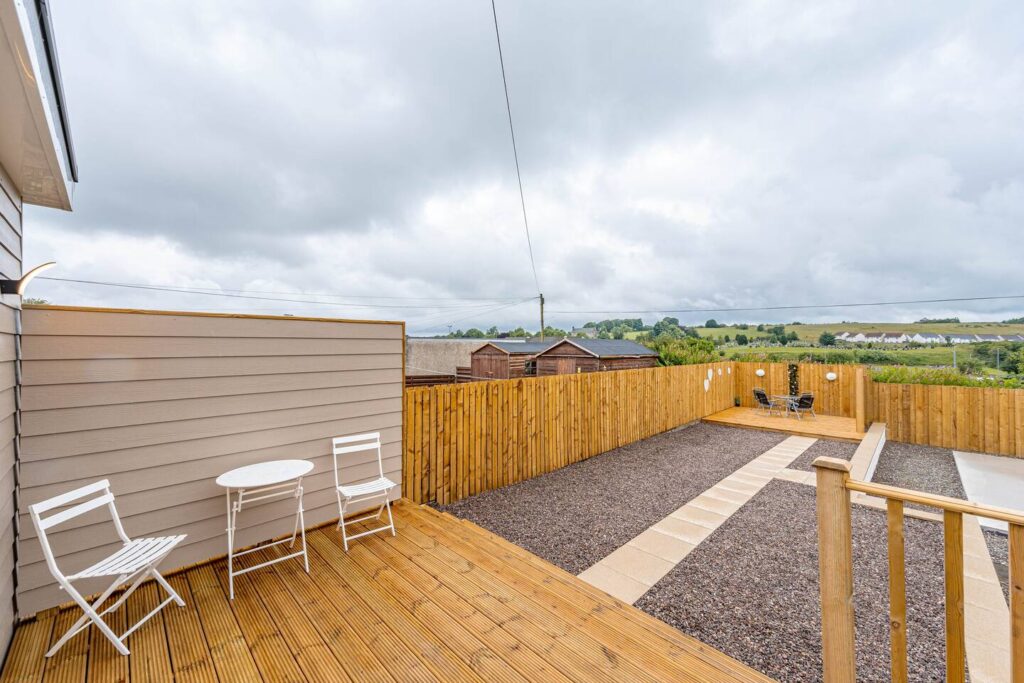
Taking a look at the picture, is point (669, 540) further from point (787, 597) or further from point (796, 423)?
point (796, 423)

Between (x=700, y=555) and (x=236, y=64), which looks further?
(x=236, y=64)

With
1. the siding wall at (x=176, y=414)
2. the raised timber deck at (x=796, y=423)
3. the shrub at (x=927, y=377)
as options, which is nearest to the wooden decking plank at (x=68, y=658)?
the siding wall at (x=176, y=414)

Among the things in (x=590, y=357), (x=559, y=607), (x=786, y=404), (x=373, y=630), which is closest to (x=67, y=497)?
(x=373, y=630)

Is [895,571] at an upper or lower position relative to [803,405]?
upper

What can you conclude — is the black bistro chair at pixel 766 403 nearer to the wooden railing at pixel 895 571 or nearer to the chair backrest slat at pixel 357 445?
the wooden railing at pixel 895 571

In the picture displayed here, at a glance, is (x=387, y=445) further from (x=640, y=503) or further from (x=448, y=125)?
(x=448, y=125)

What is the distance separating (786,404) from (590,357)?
A: 5.93 meters

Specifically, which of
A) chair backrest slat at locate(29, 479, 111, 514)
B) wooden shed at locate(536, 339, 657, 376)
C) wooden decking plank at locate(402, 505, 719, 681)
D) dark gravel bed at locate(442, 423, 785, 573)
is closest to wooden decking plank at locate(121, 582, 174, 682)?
chair backrest slat at locate(29, 479, 111, 514)

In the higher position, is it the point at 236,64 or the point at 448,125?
the point at 448,125

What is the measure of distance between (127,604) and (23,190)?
8.27ft

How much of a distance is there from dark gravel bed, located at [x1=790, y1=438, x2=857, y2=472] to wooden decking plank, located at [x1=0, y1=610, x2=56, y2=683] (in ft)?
25.6

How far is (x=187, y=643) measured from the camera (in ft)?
6.33

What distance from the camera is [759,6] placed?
→ 5766 millimetres

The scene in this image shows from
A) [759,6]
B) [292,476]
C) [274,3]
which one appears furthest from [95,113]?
[759,6]
